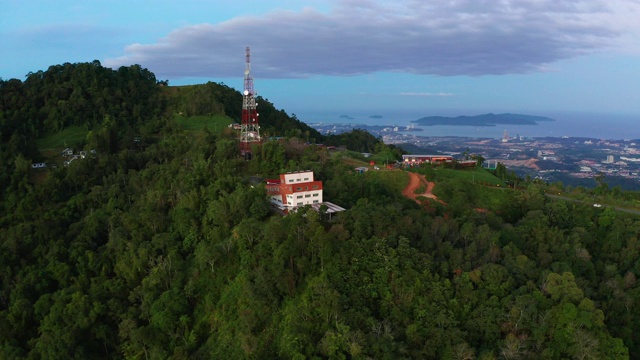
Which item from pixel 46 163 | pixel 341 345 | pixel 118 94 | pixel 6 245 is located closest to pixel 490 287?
pixel 341 345

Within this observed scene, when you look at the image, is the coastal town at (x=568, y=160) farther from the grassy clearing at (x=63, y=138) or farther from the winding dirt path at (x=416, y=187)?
the grassy clearing at (x=63, y=138)

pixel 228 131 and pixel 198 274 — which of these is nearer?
pixel 198 274

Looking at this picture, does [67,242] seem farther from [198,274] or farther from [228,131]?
[228,131]

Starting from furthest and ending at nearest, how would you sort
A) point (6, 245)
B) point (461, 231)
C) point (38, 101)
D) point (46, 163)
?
1. point (38, 101)
2. point (46, 163)
3. point (6, 245)
4. point (461, 231)

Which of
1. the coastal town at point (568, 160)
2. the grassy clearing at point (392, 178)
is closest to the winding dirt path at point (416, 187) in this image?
the grassy clearing at point (392, 178)

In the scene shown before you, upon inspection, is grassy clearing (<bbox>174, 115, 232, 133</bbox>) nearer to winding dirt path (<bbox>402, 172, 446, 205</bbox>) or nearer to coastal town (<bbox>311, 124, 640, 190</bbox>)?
winding dirt path (<bbox>402, 172, 446, 205</bbox>)
